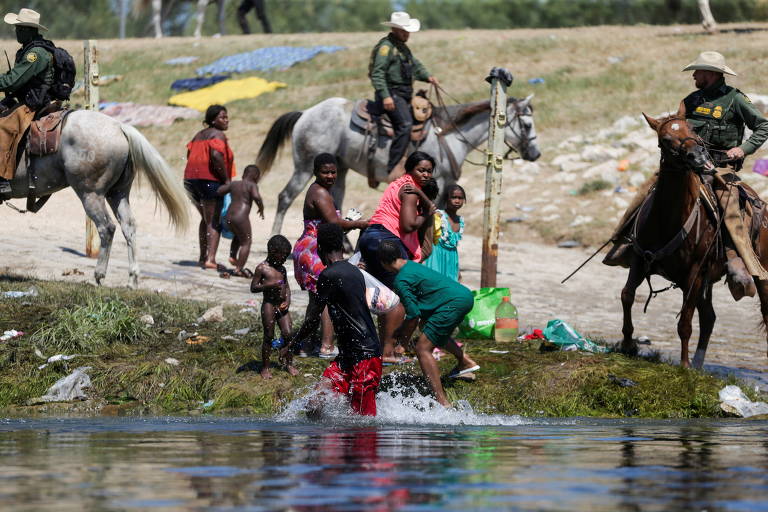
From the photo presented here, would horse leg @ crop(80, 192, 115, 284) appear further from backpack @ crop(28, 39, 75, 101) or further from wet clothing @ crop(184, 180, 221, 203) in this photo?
wet clothing @ crop(184, 180, 221, 203)

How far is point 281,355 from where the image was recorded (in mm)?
10086

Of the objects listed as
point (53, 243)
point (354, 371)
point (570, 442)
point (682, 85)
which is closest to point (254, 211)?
point (53, 243)

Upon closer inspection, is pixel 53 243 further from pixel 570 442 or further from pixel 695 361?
pixel 570 442

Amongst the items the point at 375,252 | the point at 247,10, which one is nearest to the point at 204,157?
the point at 375,252

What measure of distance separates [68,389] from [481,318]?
3768mm

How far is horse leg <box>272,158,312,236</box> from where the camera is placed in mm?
17031

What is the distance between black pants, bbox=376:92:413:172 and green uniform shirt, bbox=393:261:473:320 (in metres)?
7.02

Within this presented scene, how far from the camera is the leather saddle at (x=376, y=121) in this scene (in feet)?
53.1

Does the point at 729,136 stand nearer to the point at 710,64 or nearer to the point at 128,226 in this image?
the point at 710,64

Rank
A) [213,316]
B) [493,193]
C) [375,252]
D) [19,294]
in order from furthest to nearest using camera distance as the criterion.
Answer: [493,193] < [19,294] < [213,316] < [375,252]

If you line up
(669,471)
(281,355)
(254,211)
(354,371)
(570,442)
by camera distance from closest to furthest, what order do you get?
(669,471)
(570,442)
(354,371)
(281,355)
(254,211)

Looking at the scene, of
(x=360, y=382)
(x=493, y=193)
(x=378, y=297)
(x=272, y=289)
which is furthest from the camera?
(x=493, y=193)

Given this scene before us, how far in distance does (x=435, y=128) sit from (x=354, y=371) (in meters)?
8.00

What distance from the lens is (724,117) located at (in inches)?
431
